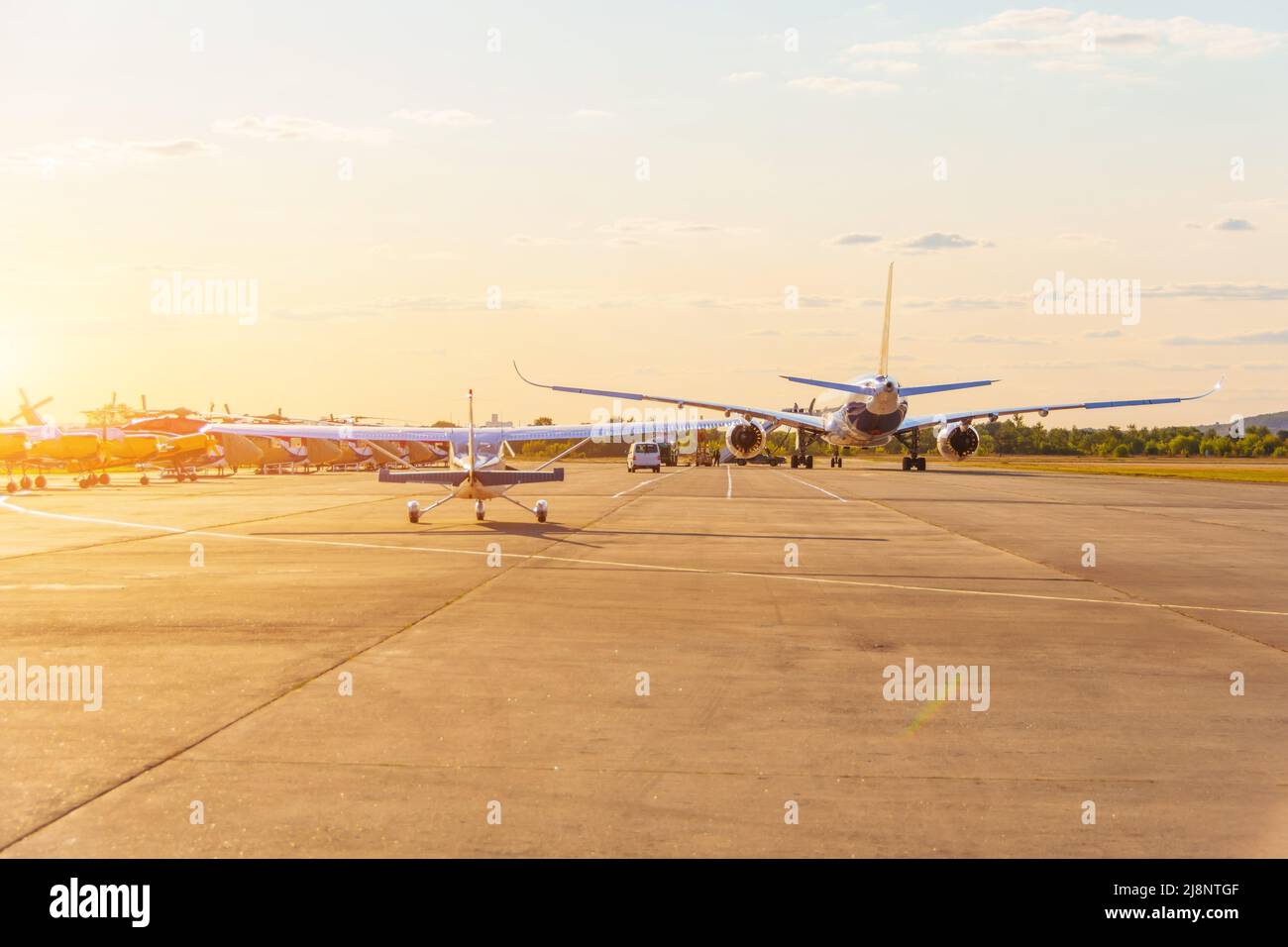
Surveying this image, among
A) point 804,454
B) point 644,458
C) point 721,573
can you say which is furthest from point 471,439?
point 804,454

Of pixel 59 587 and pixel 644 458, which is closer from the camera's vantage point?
pixel 59 587

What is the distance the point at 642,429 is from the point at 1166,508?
17792mm

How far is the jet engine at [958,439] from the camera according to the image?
202 feet

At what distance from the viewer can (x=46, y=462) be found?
55.7 m

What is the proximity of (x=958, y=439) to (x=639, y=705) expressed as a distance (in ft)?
182

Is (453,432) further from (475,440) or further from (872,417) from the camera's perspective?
(872,417)

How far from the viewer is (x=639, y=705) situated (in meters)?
8.85

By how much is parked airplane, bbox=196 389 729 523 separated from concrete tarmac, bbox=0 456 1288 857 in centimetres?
524

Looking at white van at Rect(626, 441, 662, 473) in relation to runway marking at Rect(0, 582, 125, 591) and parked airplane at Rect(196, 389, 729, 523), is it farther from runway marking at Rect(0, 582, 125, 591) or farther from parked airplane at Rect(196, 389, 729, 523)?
runway marking at Rect(0, 582, 125, 591)

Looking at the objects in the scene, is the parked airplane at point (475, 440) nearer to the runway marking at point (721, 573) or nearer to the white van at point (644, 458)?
the runway marking at point (721, 573)

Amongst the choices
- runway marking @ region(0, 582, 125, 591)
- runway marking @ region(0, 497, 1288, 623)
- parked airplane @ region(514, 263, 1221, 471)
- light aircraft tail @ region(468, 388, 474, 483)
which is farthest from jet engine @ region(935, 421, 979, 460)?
runway marking @ region(0, 582, 125, 591)

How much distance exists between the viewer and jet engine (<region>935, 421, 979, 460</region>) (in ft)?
202
